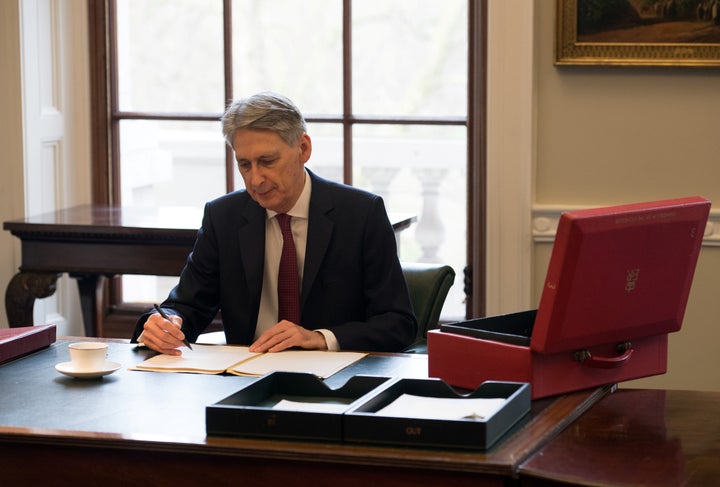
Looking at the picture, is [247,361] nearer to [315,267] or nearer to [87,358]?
[87,358]

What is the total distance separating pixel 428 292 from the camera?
3.71m

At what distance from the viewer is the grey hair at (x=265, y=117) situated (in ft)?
11.0

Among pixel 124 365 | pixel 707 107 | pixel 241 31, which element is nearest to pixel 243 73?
pixel 241 31

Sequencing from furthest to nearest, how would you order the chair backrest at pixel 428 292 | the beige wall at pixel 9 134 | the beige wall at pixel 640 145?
the beige wall at pixel 9 134, the beige wall at pixel 640 145, the chair backrest at pixel 428 292

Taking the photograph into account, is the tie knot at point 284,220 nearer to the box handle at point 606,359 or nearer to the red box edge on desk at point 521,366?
the red box edge on desk at point 521,366

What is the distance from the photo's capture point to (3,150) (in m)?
5.39

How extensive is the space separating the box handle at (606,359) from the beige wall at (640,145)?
222 centimetres

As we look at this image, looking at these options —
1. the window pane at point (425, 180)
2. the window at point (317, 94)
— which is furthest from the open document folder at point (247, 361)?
the window pane at point (425, 180)

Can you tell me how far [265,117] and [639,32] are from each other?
1997mm

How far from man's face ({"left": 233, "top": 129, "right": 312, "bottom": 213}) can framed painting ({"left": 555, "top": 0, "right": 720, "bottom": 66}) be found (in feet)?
5.52

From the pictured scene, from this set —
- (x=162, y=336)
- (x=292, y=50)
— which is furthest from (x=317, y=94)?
(x=162, y=336)

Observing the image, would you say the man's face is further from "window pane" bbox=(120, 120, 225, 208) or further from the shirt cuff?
A: "window pane" bbox=(120, 120, 225, 208)

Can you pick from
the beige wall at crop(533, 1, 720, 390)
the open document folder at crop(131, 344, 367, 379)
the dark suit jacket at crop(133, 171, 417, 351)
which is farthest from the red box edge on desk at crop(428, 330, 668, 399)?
the beige wall at crop(533, 1, 720, 390)

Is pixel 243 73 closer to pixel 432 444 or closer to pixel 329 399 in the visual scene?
pixel 329 399
